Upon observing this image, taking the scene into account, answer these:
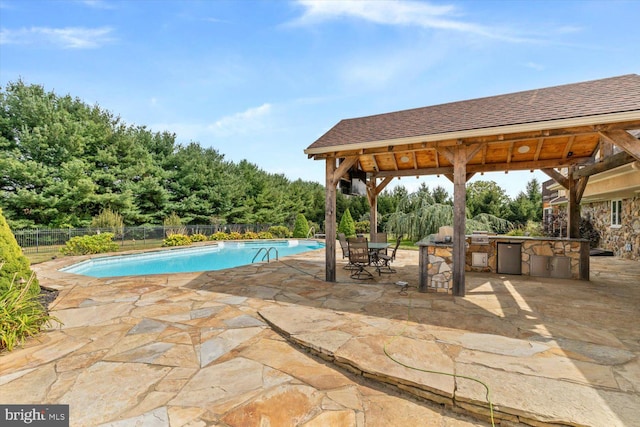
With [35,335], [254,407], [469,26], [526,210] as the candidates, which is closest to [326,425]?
[254,407]

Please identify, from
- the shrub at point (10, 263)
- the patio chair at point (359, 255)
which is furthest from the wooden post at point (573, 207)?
the shrub at point (10, 263)

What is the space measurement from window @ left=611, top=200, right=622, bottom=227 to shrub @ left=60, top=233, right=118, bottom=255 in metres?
20.6

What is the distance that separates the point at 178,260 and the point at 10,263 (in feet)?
31.4

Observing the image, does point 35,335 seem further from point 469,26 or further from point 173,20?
point 469,26

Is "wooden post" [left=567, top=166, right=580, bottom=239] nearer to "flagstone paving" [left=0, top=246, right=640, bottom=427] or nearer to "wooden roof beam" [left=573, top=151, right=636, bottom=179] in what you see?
"wooden roof beam" [left=573, top=151, right=636, bottom=179]

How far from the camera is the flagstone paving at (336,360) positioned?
6.94 ft

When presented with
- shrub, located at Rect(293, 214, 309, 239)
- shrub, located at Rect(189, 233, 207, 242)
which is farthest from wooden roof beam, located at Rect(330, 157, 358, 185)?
shrub, located at Rect(293, 214, 309, 239)

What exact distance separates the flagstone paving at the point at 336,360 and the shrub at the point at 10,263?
80 cm

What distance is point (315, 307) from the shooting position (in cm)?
452

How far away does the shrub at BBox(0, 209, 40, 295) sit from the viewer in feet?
12.1

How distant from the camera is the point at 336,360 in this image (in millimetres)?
2871

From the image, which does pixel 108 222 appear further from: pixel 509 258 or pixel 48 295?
pixel 509 258

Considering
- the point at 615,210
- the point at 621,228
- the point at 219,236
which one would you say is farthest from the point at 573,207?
the point at 219,236

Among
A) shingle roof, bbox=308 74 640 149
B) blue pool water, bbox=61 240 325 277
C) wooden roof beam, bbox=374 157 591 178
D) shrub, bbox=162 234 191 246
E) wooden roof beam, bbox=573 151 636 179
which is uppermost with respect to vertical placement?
shingle roof, bbox=308 74 640 149
